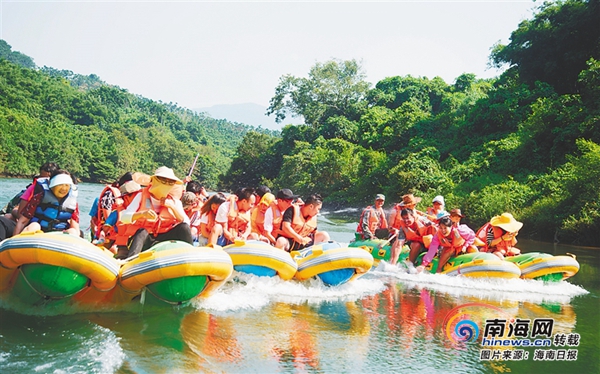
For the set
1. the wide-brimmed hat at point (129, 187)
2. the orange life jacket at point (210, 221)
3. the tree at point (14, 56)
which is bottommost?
the orange life jacket at point (210, 221)

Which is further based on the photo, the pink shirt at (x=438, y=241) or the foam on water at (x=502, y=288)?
the pink shirt at (x=438, y=241)

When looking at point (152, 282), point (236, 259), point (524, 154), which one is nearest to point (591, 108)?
point (524, 154)

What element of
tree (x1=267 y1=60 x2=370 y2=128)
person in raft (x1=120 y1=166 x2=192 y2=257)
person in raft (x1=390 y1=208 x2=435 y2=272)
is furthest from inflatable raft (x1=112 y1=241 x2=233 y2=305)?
tree (x1=267 y1=60 x2=370 y2=128)

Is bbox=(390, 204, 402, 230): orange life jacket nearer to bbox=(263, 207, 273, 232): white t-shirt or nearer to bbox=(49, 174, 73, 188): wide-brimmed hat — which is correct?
bbox=(263, 207, 273, 232): white t-shirt

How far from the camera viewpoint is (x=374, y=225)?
34.4ft

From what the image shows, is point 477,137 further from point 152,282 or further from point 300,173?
point 152,282

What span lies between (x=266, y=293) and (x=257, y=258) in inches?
19.6

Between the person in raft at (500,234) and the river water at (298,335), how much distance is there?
1347 millimetres

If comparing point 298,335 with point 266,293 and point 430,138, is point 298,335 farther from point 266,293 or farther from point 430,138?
point 430,138

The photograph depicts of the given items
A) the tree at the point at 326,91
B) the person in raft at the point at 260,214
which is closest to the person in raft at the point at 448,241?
the person in raft at the point at 260,214

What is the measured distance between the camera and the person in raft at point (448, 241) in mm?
8500

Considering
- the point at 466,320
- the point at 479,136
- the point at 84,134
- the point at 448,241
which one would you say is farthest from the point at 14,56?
the point at 466,320

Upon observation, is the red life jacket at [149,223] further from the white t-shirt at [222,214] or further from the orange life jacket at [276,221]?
the orange life jacket at [276,221]

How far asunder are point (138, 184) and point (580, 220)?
40.4 feet
